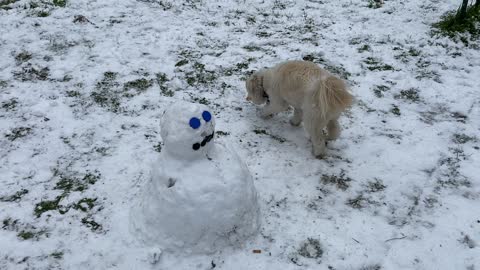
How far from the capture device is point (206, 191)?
356 cm

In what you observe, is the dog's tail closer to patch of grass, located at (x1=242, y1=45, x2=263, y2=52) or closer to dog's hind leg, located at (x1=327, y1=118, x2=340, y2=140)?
dog's hind leg, located at (x1=327, y1=118, x2=340, y2=140)

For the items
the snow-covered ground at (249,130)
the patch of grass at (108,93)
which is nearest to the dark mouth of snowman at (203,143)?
the snow-covered ground at (249,130)

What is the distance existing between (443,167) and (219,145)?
2.96 m

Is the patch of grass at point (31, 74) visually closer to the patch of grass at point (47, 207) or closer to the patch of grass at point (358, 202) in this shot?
the patch of grass at point (47, 207)

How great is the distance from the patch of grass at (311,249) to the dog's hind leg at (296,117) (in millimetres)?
2077

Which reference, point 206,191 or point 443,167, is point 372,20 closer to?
point 443,167

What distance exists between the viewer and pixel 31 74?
6.37 metres

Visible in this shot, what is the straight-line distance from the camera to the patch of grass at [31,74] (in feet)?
20.6

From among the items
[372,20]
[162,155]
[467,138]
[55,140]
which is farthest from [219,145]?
[372,20]

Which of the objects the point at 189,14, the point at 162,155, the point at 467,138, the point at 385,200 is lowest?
the point at 385,200

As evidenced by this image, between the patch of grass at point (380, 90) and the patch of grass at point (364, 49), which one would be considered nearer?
Result: the patch of grass at point (380, 90)

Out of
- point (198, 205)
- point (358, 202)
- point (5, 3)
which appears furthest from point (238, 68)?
point (5, 3)

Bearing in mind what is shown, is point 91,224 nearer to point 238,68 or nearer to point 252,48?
point 238,68

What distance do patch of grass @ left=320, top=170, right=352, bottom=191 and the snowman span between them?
1.29 m
